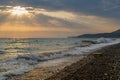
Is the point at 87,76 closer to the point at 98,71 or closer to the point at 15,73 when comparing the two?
the point at 98,71

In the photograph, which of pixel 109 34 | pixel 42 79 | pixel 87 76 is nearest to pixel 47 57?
pixel 42 79

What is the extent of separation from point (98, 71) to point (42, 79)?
10.0 ft

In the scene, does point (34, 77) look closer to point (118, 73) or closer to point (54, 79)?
point (54, 79)

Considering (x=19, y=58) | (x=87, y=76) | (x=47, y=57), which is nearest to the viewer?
(x=87, y=76)

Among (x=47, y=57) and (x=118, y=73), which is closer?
(x=118, y=73)

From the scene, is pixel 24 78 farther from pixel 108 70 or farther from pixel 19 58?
pixel 19 58

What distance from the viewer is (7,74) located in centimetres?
1612

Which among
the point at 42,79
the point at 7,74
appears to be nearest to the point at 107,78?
the point at 42,79

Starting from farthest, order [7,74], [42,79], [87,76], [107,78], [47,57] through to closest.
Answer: [47,57]
[7,74]
[42,79]
[87,76]
[107,78]

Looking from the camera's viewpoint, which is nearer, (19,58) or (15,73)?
(15,73)

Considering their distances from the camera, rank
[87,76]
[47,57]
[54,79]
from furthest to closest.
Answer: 1. [47,57]
2. [54,79]
3. [87,76]

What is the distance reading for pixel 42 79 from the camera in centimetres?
1429

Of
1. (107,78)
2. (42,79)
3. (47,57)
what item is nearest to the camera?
(107,78)

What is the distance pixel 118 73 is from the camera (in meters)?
12.8
